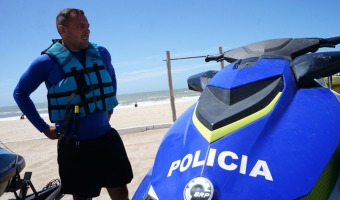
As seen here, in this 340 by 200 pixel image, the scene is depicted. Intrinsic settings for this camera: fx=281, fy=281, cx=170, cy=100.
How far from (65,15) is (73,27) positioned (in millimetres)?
124

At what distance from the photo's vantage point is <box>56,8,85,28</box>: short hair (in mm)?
2422

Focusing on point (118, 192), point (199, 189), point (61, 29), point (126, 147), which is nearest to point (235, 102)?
point (199, 189)

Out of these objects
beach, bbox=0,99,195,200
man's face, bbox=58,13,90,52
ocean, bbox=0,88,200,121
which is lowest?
ocean, bbox=0,88,200,121

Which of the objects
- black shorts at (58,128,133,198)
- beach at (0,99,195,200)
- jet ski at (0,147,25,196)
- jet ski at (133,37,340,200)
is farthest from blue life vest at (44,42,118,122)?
beach at (0,99,195,200)

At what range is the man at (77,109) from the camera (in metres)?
2.37

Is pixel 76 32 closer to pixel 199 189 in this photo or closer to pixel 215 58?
pixel 215 58

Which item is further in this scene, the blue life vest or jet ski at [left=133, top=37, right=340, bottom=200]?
the blue life vest

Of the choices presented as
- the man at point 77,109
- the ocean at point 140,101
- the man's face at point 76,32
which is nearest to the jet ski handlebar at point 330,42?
the man at point 77,109

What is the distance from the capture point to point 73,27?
2426mm

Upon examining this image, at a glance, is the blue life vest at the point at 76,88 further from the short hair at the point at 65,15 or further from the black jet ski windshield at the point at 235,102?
the black jet ski windshield at the point at 235,102

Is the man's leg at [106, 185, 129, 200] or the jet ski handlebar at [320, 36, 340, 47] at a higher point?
the jet ski handlebar at [320, 36, 340, 47]

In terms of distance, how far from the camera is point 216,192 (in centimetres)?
89

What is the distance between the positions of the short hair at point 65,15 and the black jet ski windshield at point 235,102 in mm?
1681

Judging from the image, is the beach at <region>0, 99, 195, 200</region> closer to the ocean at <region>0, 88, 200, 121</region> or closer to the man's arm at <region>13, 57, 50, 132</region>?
the man's arm at <region>13, 57, 50, 132</region>
